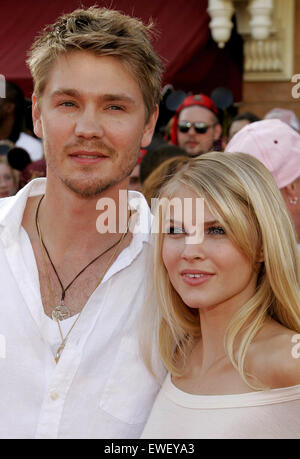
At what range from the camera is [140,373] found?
1.94 m

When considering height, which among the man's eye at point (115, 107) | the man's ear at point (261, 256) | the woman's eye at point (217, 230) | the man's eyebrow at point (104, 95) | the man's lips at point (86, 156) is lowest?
the man's ear at point (261, 256)

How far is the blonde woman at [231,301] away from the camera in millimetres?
1666

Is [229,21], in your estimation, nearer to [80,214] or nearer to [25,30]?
[25,30]

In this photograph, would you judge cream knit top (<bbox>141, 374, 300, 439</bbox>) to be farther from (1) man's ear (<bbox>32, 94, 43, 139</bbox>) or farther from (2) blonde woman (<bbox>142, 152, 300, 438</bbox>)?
(1) man's ear (<bbox>32, 94, 43, 139</bbox>)

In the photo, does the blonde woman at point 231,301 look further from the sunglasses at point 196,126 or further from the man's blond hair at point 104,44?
the sunglasses at point 196,126

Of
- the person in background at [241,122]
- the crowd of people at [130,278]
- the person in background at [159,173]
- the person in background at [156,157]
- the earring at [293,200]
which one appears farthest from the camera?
the person in background at [241,122]

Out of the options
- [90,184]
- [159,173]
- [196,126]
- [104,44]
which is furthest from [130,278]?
[196,126]

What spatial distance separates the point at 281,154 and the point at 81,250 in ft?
3.57

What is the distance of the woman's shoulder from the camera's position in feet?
5.34

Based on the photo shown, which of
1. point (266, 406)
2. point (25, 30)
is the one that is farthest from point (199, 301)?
point (25, 30)

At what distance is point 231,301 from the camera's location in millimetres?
1882

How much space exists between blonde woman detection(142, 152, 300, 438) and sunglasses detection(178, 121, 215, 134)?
8.71ft

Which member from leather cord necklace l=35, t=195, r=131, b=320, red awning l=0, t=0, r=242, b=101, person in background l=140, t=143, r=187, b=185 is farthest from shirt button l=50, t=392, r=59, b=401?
red awning l=0, t=0, r=242, b=101

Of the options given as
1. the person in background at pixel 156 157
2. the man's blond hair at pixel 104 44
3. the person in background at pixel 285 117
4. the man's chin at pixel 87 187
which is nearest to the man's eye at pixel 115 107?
the man's blond hair at pixel 104 44
